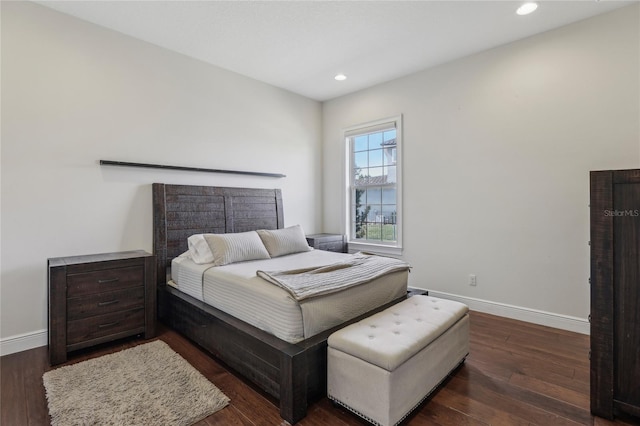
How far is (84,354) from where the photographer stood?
A: 251 centimetres

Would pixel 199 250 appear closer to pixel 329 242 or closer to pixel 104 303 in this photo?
pixel 104 303

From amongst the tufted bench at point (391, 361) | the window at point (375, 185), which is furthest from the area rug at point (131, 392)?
the window at point (375, 185)

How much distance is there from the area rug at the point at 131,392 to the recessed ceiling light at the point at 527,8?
12.3 ft

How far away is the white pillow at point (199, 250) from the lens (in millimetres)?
2934

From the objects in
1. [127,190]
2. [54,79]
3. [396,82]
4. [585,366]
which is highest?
[396,82]

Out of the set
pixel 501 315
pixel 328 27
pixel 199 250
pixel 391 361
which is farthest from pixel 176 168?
pixel 501 315

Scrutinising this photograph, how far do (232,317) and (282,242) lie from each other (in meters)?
1.32

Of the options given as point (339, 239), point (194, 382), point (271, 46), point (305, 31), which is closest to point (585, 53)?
point (305, 31)

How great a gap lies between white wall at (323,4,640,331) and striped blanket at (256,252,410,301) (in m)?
1.31

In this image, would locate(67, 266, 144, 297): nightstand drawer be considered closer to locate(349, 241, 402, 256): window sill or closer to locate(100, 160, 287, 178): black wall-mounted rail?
locate(100, 160, 287, 178): black wall-mounted rail

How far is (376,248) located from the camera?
4.38 meters

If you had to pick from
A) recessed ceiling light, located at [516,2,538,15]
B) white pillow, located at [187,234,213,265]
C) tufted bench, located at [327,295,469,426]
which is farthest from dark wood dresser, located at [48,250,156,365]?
recessed ceiling light, located at [516,2,538,15]

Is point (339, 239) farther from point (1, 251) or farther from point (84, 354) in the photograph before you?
point (1, 251)

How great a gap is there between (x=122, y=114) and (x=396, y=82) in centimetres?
323
